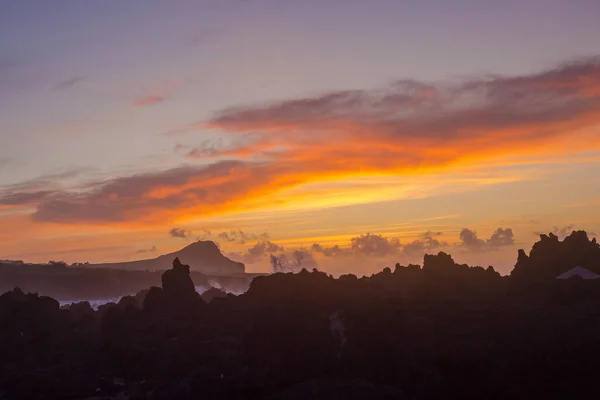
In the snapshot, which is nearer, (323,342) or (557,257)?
(323,342)

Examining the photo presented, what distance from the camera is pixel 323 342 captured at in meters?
62.3

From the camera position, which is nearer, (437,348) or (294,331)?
(437,348)

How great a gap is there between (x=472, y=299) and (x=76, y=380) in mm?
38770

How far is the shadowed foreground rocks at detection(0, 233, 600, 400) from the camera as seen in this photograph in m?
54.2

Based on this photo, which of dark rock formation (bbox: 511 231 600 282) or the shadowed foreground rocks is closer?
the shadowed foreground rocks

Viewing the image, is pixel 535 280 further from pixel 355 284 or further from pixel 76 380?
pixel 76 380

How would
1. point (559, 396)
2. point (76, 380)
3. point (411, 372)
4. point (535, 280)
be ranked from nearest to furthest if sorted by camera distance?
point (559, 396) < point (411, 372) < point (76, 380) < point (535, 280)

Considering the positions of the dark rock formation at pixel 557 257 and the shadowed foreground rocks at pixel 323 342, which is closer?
the shadowed foreground rocks at pixel 323 342

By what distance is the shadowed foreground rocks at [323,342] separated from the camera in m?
54.2

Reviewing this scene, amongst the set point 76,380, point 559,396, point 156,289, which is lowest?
point 559,396

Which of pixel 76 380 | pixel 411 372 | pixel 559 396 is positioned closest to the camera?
pixel 559 396

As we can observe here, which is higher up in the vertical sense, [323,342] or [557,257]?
[557,257]

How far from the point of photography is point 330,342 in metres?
62.8

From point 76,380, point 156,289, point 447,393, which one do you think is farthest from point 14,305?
point 447,393
